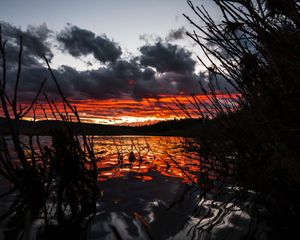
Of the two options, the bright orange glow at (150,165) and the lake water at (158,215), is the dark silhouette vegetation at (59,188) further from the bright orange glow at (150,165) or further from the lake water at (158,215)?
the bright orange glow at (150,165)

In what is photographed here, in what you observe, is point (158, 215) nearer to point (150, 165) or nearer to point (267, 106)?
point (267, 106)

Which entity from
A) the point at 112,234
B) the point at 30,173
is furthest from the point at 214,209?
the point at 30,173

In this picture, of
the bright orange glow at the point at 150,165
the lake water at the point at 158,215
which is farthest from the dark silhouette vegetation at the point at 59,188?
the bright orange glow at the point at 150,165

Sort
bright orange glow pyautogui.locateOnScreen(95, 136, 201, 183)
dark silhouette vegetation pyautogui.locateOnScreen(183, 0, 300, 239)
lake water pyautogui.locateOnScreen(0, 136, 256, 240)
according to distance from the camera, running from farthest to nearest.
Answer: bright orange glow pyautogui.locateOnScreen(95, 136, 201, 183)
lake water pyautogui.locateOnScreen(0, 136, 256, 240)
dark silhouette vegetation pyautogui.locateOnScreen(183, 0, 300, 239)

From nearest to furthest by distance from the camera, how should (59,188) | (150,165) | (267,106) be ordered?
(267,106) < (59,188) < (150,165)

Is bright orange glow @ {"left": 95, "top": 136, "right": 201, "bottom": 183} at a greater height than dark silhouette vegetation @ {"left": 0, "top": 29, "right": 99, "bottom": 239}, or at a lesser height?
lesser

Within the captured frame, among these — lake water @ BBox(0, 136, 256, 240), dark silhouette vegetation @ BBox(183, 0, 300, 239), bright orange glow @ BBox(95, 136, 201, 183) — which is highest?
dark silhouette vegetation @ BBox(183, 0, 300, 239)

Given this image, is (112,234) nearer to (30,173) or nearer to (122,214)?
(122,214)

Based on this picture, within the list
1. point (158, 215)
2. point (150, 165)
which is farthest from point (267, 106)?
point (150, 165)

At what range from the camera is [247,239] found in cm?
273

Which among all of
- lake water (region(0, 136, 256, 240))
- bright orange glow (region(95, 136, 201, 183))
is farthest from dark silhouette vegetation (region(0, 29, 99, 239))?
bright orange glow (region(95, 136, 201, 183))

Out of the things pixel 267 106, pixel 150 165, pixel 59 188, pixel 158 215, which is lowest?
pixel 150 165

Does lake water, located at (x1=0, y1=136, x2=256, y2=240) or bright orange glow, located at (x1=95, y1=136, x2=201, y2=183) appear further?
bright orange glow, located at (x1=95, y1=136, x2=201, y2=183)

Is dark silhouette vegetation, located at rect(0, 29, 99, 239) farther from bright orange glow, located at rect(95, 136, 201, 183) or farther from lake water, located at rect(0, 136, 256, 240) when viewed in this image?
bright orange glow, located at rect(95, 136, 201, 183)
